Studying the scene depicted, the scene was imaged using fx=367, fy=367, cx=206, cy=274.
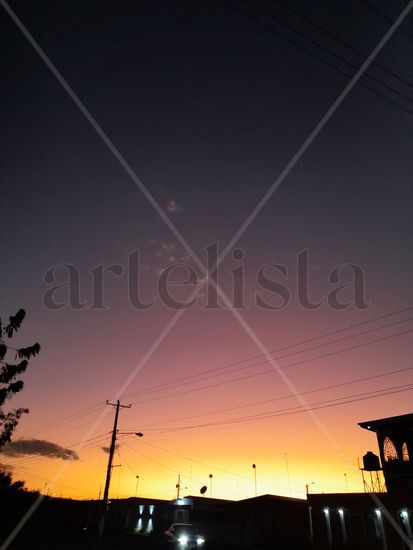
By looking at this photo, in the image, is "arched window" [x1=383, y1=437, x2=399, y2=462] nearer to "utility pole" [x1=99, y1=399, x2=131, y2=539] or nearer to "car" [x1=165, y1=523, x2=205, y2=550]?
"car" [x1=165, y1=523, x2=205, y2=550]

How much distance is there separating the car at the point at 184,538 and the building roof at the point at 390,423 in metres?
13.8

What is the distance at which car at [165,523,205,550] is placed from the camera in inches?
989

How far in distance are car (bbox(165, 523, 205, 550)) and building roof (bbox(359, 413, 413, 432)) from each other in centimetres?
1377

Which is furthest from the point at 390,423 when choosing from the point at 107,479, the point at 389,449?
the point at 107,479

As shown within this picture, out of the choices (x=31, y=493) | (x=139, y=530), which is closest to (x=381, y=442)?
(x=31, y=493)

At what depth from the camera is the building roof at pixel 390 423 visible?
72.0 feet

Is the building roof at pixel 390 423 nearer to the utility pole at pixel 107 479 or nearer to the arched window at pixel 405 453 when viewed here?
the arched window at pixel 405 453

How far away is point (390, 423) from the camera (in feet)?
74.4

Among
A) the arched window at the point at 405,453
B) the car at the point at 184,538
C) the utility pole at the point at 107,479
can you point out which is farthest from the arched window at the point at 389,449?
the utility pole at the point at 107,479

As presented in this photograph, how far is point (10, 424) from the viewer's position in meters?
24.2

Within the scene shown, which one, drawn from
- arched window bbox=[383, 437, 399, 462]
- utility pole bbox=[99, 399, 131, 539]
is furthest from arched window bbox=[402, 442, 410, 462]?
utility pole bbox=[99, 399, 131, 539]

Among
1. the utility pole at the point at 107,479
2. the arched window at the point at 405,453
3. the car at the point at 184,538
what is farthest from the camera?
the utility pole at the point at 107,479

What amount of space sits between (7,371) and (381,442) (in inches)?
942

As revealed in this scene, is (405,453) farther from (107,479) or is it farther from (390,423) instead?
(107,479)
